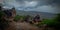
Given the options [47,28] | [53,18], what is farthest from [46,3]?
[47,28]

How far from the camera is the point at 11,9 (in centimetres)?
177

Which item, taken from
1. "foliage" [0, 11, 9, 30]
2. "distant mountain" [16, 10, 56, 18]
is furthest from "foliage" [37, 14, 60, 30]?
"foliage" [0, 11, 9, 30]

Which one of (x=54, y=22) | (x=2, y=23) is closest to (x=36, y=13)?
(x=54, y=22)

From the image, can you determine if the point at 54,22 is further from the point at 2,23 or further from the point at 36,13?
the point at 2,23

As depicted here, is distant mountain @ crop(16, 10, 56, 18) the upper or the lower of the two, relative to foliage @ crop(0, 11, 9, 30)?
upper

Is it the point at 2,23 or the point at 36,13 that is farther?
the point at 2,23

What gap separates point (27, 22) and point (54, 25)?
0.34m

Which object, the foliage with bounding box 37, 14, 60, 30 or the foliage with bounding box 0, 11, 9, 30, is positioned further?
the foliage with bounding box 0, 11, 9, 30

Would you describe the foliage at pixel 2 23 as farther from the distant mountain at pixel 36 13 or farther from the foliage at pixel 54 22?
the foliage at pixel 54 22

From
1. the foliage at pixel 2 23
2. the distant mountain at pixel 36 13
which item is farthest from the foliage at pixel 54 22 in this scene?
the foliage at pixel 2 23

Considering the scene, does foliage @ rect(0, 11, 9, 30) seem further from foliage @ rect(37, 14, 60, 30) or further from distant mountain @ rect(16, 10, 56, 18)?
foliage @ rect(37, 14, 60, 30)

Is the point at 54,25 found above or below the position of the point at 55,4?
below

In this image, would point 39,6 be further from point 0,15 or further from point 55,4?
point 0,15

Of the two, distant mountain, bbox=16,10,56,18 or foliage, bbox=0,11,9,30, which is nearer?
distant mountain, bbox=16,10,56,18
